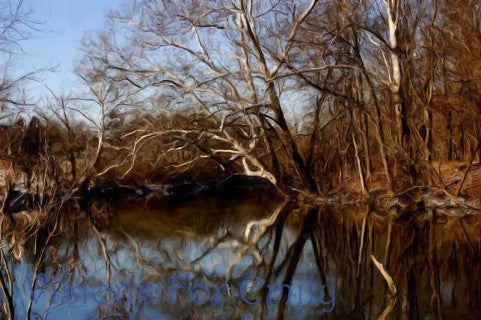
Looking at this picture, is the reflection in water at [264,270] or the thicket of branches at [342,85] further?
the thicket of branches at [342,85]

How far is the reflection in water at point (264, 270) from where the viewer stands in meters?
6.38

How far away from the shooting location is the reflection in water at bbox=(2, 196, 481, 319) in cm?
638

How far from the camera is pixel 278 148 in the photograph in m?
22.6

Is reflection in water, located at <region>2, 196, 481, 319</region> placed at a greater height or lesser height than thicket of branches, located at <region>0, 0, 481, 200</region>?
lesser

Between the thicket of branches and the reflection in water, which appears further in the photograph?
the thicket of branches

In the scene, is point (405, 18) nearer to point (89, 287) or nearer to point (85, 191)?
point (89, 287)

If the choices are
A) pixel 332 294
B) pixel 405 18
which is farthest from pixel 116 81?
pixel 332 294

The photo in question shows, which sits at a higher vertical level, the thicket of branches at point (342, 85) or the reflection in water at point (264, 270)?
the thicket of branches at point (342, 85)

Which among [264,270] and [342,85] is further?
[342,85]

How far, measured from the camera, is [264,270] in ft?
28.0

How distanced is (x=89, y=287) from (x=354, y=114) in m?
14.5

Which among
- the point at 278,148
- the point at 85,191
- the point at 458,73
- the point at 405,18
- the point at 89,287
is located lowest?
the point at 89,287

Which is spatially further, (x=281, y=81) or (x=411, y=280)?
(x=281, y=81)

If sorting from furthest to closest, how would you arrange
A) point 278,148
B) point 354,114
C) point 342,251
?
point 278,148
point 354,114
point 342,251
